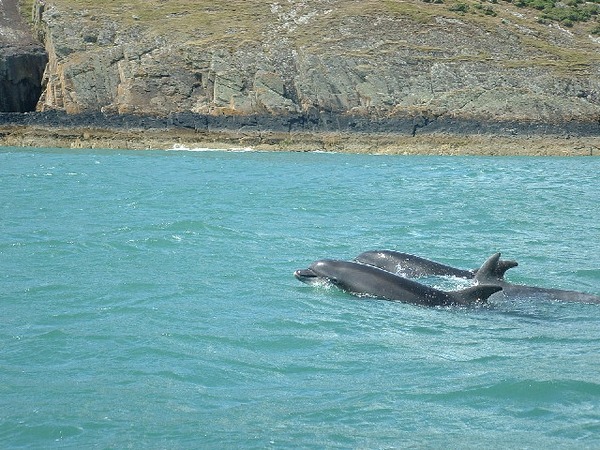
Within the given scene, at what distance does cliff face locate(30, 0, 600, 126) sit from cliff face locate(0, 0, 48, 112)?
4.78 feet

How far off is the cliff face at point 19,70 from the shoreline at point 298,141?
7.27 meters

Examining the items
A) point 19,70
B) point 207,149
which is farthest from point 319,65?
point 19,70

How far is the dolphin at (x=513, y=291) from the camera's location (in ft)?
46.5

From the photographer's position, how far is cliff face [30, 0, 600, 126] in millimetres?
69688

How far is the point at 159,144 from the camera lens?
65.9 m

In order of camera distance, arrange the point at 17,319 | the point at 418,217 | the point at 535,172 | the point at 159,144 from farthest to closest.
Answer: the point at 159,144 < the point at 535,172 < the point at 418,217 < the point at 17,319

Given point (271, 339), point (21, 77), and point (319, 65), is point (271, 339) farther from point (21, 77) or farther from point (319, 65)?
point (21, 77)

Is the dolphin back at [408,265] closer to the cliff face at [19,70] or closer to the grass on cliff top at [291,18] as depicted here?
the grass on cliff top at [291,18]

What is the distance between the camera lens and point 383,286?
45.7 feet

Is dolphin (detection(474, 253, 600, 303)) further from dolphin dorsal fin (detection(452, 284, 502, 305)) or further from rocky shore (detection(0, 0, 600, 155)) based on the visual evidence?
rocky shore (detection(0, 0, 600, 155))

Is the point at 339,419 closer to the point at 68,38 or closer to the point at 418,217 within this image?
the point at 418,217

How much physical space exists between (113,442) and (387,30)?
226ft

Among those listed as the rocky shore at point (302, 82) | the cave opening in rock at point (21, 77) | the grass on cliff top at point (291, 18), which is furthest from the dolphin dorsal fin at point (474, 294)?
the cave opening in rock at point (21, 77)

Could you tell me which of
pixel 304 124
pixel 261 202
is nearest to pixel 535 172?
pixel 261 202
